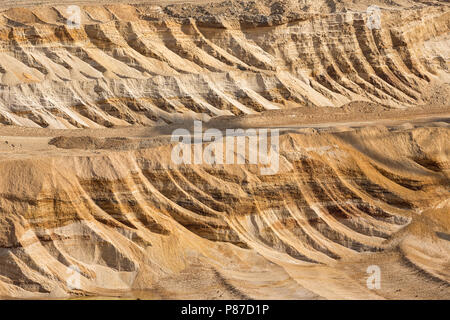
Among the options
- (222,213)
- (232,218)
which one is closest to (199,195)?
(222,213)

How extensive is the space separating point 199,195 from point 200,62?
17452 millimetres

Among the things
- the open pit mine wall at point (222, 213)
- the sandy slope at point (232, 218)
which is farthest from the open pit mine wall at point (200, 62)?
the open pit mine wall at point (222, 213)

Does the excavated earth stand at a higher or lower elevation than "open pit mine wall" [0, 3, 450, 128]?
lower

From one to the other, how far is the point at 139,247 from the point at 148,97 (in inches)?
588

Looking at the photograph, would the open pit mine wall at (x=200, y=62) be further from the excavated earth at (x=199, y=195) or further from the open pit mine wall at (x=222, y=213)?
the open pit mine wall at (x=222, y=213)

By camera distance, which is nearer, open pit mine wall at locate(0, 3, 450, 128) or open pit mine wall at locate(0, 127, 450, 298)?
open pit mine wall at locate(0, 127, 450, 298)

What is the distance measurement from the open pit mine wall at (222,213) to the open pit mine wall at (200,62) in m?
11.9

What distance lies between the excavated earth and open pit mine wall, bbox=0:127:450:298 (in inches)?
1.4

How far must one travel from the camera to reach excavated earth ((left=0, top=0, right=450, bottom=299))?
842 inches

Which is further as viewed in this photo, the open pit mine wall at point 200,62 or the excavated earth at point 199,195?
the open pit mine wall at point 200,62

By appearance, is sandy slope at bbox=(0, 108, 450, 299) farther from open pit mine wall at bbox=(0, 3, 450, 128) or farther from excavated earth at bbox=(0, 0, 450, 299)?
open pit mine wall at bbox=(0, 3, 450, 128)

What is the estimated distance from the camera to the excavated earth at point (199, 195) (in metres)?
21.4

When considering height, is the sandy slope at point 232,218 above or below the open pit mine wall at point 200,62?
below

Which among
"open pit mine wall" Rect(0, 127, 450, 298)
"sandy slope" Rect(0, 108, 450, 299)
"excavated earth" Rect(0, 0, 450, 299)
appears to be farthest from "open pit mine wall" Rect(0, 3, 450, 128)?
"open pit mine wall" Rect(0, 127, 450, 298)
